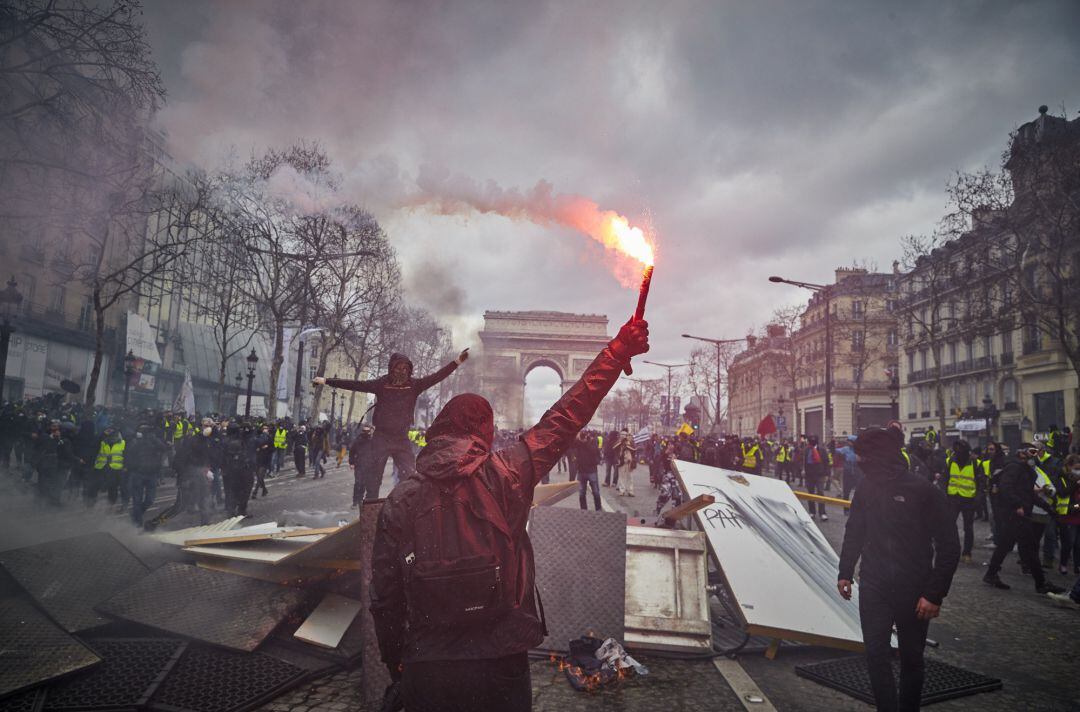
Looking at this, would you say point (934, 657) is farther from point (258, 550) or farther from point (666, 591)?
point (258, 550)

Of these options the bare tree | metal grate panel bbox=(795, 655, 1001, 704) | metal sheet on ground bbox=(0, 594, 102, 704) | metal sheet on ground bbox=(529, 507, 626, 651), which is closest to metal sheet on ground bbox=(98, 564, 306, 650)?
metal sheet on ground bbox=(0, 594, 102, 704)

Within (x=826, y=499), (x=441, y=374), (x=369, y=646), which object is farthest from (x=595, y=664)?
(x=826, y=499)

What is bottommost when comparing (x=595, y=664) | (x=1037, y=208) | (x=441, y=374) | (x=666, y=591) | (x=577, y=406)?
(x=595, y=664)

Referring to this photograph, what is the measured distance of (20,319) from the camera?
2248 cm

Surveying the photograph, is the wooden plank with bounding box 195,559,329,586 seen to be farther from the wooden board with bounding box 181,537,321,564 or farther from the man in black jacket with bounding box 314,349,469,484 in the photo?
the man in black jacket with bounding box 314,349,469,484

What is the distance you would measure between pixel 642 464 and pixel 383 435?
36337mm

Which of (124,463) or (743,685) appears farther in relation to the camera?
(124,463)

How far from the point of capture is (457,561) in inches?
76.0

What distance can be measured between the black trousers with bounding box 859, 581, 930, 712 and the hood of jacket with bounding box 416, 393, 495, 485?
2.64 meters

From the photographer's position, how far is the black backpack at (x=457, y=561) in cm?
193

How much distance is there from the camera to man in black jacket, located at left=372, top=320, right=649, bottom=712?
1.93 metres

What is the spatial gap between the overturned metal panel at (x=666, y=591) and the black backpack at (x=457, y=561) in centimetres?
323

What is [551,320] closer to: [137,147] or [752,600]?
[137,147]

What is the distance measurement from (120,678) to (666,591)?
379cm
